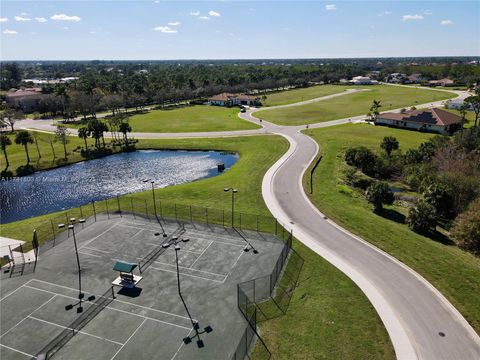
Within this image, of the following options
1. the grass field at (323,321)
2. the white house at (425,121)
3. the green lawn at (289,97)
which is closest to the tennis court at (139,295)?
the grass field at (323,321)

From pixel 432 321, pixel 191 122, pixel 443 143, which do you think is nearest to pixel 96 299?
pixel 432 321

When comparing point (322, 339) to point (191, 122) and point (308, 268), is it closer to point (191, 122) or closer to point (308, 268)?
point (308, 268)

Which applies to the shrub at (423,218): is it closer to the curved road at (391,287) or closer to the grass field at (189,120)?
the curved road at (391,287)

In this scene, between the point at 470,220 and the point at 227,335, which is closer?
the point at 227,335

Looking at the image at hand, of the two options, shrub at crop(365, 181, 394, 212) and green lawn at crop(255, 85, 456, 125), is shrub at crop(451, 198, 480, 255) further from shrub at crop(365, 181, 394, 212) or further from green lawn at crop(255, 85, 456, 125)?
green lawn at crop(255, 85, 456, 125)

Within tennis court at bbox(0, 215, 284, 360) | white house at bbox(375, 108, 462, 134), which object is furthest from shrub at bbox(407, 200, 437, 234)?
white house at bbox(375, 108, 462, 134)

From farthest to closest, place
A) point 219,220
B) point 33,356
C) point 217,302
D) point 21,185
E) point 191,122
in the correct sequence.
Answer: point 191,122, point 21,185, point 219,220, point 217,302, point 33,356
